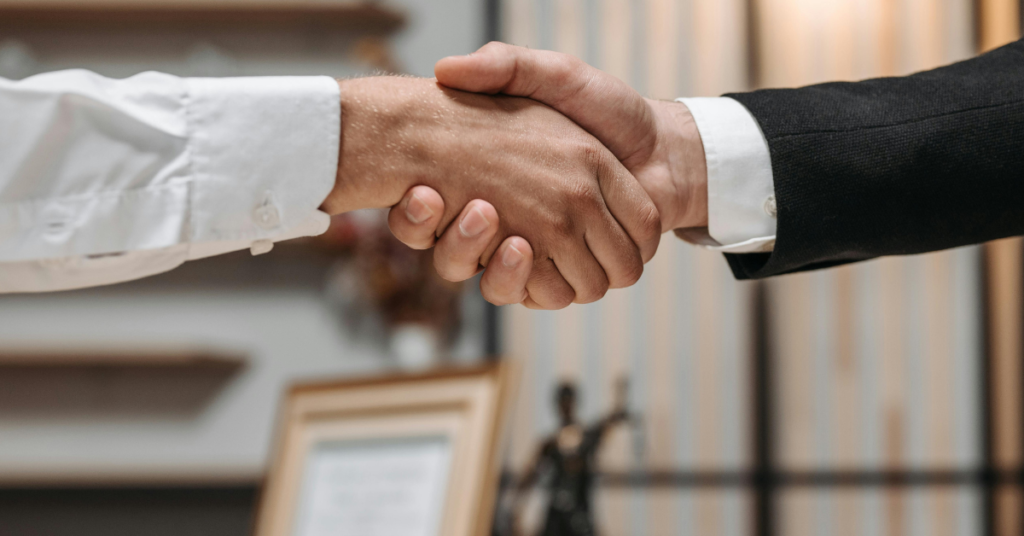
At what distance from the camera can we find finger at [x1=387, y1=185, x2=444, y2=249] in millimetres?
909

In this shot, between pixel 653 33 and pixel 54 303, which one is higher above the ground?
pixel 653 33

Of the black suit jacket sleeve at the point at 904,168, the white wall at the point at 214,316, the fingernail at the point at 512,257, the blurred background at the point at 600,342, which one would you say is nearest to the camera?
the black suit jacket sleeve at the point at 904,168

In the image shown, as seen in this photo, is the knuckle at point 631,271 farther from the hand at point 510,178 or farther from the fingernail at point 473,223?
the fingernail at point 473,223

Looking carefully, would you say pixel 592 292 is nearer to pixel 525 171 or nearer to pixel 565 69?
pixel 525 171

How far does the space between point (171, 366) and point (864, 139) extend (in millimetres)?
1983

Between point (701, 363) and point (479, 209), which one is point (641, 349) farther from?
point (479, 209)

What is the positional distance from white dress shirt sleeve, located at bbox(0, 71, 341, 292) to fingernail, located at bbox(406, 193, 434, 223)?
11 cm

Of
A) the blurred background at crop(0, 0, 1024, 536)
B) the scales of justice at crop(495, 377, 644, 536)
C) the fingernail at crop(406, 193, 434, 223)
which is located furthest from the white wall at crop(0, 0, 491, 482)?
the fingernail at crop(406, 193, 434, 223)

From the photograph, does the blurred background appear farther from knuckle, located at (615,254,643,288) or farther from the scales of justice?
knuckle, located at (615,254,643,288)

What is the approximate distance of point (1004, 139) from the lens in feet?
2.79

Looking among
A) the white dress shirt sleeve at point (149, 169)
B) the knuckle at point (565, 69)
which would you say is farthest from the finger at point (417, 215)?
the knuckle at point (565, 69)

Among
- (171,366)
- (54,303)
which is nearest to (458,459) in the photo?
(171,366)

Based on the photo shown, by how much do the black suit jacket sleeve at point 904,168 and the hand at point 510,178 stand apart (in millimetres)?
189

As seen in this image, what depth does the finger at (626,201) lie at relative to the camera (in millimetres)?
978
